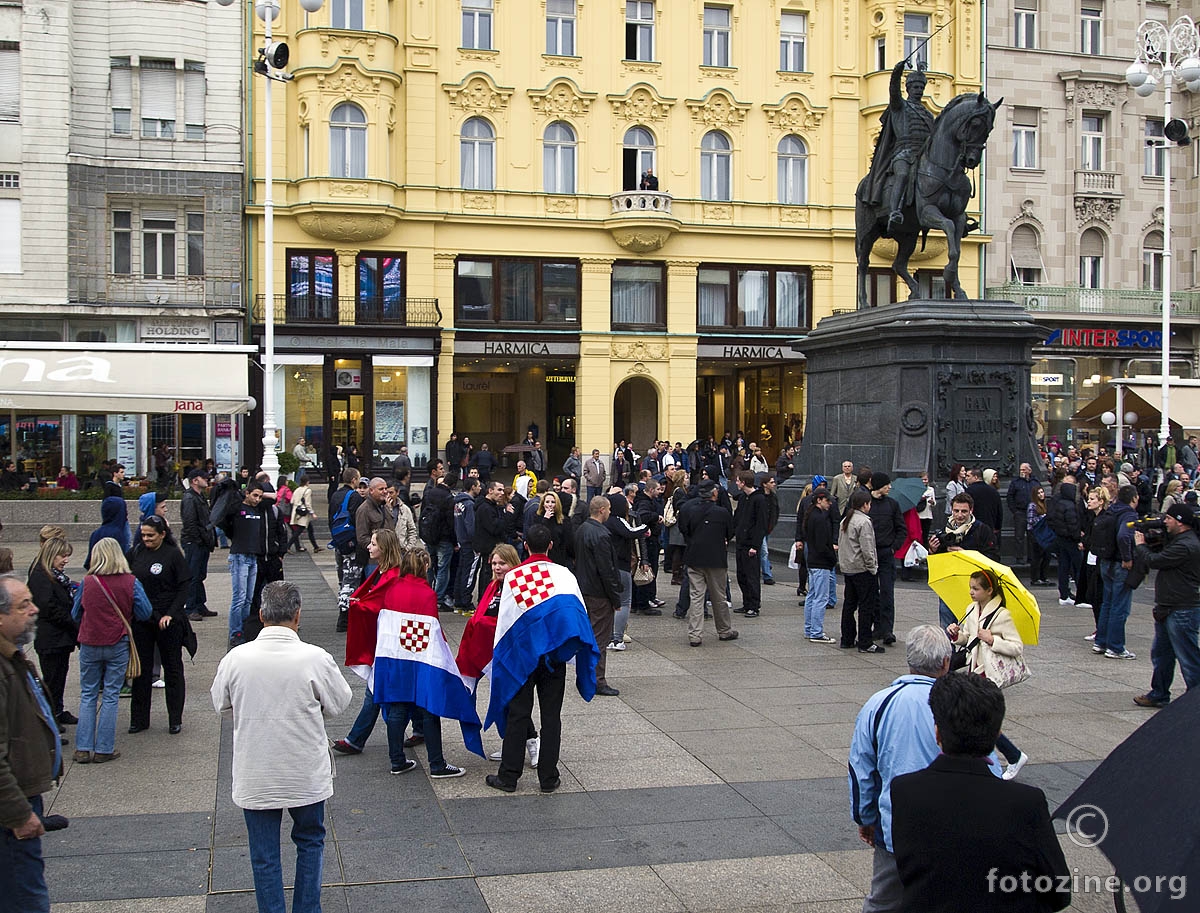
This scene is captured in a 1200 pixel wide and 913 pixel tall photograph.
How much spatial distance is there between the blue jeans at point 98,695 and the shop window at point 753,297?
32.9 meters

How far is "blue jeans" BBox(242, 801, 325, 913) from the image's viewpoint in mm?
4984

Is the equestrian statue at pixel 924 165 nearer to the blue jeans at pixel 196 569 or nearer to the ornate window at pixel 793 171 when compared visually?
the blue jeans at pixel 196 569

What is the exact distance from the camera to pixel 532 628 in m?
7.26

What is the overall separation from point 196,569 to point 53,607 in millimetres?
5092

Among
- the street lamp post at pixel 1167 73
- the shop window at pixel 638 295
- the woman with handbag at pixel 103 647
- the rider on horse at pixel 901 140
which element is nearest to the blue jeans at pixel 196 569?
the woman with handbag at pixel 103 647

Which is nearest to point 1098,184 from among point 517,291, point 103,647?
point 517,291

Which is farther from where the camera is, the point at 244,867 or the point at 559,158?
the point at 559,158

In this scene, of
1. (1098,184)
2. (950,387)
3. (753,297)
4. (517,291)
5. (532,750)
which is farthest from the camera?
(1098,184)

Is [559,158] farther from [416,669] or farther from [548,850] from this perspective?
[548,850]

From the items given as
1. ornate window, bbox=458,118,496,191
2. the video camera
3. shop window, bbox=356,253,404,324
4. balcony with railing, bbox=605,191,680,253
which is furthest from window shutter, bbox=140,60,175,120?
the video camera

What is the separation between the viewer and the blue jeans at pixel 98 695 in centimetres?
798

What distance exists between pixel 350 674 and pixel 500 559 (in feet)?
11.7

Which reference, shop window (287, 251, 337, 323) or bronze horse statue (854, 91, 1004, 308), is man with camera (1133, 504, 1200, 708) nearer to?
bronze horse statue (854, 91, 1004, 308)

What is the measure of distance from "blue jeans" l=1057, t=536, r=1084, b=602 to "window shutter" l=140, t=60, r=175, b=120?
2947 centimetres
